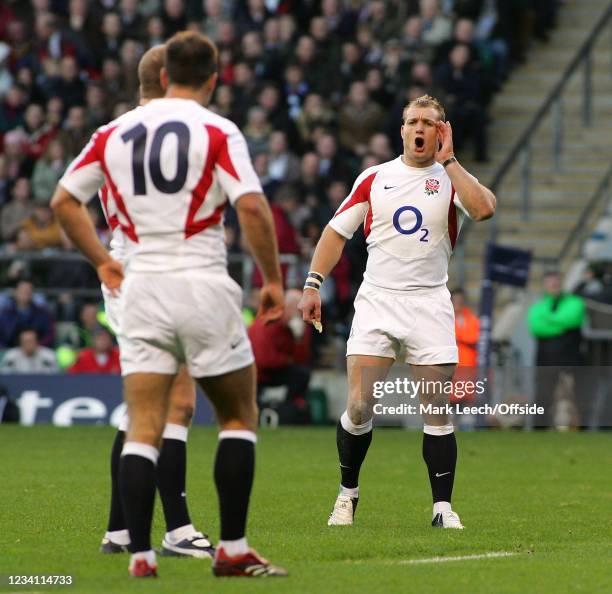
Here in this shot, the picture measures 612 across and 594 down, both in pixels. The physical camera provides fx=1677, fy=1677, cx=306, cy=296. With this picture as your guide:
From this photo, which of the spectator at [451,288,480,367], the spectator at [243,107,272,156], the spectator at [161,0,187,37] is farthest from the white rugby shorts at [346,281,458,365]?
the spectator at [161,0,187,37]

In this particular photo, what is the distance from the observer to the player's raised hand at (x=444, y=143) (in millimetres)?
9500

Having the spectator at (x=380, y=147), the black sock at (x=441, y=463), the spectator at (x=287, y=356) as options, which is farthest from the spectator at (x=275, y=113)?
the black sock at (x=441, y=463)

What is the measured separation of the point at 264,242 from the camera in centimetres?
698

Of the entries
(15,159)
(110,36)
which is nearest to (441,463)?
(15,159)

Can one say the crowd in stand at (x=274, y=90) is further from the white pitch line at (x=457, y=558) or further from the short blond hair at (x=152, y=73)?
the short blond hair at (x=152, y=73)

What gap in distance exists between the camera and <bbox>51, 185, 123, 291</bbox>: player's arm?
23.4 feet

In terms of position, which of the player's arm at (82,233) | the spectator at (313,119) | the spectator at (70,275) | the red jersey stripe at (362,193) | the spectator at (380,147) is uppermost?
the player's arm at (82,233)

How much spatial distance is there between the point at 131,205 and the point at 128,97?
17532 millimetres

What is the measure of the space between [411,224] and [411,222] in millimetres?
12

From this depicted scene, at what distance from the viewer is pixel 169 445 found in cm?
820

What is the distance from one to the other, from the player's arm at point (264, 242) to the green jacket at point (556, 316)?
45.3 ft

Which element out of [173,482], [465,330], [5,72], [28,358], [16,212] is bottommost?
[28,358]

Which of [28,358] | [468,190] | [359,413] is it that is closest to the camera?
[468,190]

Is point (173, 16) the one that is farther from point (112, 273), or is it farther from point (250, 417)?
point (250, 417)
